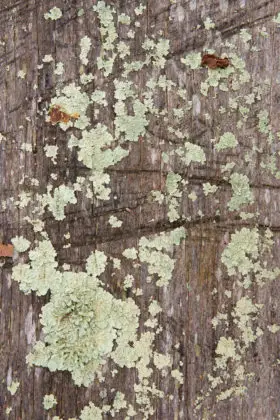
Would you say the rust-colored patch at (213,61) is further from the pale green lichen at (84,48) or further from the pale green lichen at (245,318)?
the pale green lichen at (245,318)

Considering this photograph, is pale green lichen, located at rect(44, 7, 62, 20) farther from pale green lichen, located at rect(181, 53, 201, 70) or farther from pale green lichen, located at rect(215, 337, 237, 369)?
pale green lichen, located at rect(215, 337, 237, 369)

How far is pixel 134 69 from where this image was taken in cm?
199

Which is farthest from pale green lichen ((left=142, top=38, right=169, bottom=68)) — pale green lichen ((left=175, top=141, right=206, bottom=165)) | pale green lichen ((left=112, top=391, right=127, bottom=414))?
pale green lichen ((left=112, top=391, right=127, bottom=414))

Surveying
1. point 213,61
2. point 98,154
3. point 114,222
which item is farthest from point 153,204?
point 213,61

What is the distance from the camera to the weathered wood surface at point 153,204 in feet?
6.46

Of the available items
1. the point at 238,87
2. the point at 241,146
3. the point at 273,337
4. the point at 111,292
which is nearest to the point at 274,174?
the point at 241,146

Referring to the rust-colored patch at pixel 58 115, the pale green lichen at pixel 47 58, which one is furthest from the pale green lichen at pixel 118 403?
the pale green lichen at pixel 47 58

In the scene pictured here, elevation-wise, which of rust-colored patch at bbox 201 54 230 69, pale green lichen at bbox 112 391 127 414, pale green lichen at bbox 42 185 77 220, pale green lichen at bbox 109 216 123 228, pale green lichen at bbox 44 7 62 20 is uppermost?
pale green lichen at bbox 44 7 62 20

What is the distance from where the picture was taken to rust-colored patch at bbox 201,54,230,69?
2004 mm

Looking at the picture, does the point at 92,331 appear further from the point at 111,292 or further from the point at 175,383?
the point at 175,383

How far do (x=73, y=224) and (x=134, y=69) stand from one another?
25.9 inches

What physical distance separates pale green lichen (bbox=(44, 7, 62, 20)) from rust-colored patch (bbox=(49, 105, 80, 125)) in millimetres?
352

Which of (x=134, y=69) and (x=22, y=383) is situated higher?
(x=134, y=69)

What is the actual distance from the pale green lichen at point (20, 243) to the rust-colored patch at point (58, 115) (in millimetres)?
471
